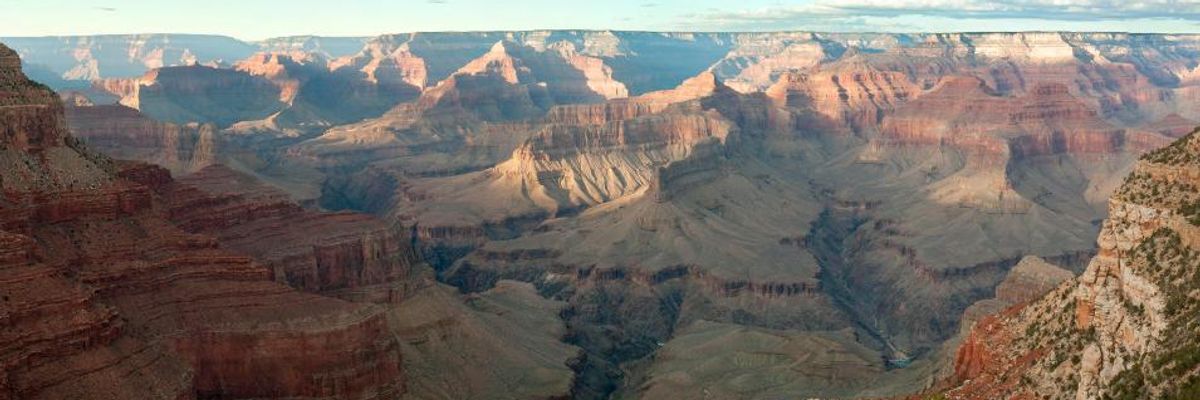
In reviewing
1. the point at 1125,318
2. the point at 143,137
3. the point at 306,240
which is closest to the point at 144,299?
the point at 306,240

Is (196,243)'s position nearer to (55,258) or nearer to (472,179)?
(55,258)

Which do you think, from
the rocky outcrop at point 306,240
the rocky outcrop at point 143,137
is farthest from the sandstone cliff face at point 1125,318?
the rocky outcrop at point 143,137

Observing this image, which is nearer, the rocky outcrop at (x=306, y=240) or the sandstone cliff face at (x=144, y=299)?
the sandstone cliff face at (x=144, y=299)

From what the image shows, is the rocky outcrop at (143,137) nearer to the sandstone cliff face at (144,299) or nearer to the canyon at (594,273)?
the canyon at (594,273)

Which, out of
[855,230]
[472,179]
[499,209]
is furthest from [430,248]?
[855,230]

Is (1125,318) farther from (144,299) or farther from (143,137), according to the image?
(143,137)

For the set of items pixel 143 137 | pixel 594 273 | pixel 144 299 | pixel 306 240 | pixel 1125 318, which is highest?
pixel 1125 318

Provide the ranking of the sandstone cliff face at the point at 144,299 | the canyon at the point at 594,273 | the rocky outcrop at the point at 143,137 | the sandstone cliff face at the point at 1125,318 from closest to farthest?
the sandstone cliff face at the point at 1125,318 → the canyon at the point at 594,273 → the sandstone cliff face at the point at 144,299 → the rocky outcrop at the point at 143,137
